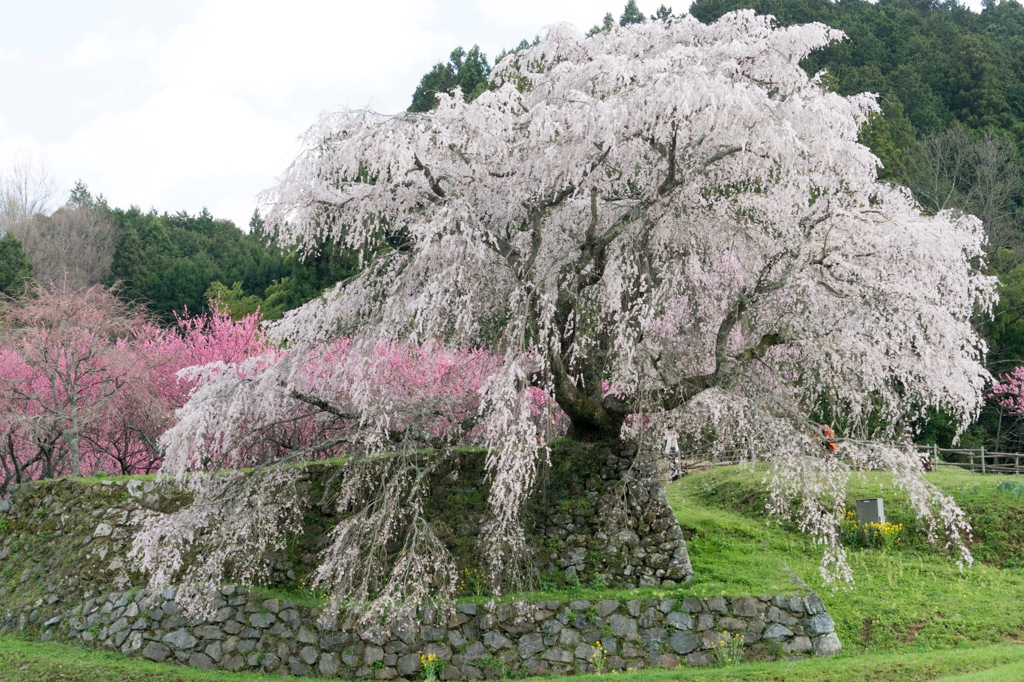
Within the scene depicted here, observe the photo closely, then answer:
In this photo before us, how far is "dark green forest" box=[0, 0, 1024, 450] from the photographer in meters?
28.7

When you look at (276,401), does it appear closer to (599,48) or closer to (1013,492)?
(599,48)

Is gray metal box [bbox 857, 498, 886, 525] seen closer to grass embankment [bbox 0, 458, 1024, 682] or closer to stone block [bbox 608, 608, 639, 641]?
grass embankment [bbox 0, 458, 1024, 682]

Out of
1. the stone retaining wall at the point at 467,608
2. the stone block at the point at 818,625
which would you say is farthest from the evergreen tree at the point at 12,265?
the stone block at the point at 818,625

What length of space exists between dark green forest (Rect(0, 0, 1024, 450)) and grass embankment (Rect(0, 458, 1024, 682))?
39.7 feet

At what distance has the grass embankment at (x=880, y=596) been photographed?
353 inches

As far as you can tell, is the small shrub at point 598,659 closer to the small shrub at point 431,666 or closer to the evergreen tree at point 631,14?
the small shrub at point 431,666

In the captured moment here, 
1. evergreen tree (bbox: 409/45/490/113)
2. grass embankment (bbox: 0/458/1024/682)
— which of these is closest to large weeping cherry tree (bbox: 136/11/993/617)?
grass embankment (bbox: 0/458/1024/682)

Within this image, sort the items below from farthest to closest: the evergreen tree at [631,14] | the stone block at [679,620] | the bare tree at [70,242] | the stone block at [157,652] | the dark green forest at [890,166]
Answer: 1. the evergreen tree at [631,14]
2. the bare tree at [70,242]
3. the dark green forest at [890,166]
4. the stone block at [157,652]
5. the stone block at [679,620]

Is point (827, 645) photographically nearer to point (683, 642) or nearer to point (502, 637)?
point (683, 642)

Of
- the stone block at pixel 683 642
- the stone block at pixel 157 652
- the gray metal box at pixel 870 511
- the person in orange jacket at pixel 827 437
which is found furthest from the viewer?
the gray metal box at pixel 870 511

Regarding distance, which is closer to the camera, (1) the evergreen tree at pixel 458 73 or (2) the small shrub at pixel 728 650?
(2) the small shrub at pixel 728 650

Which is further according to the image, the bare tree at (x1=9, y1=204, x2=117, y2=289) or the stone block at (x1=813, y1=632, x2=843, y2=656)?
the bare tree at (x1=9, y1=204, x2=117, y2=289)

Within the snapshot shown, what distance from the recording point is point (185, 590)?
959 centimetres

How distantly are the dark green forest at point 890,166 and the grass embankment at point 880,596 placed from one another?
12.1 metres
